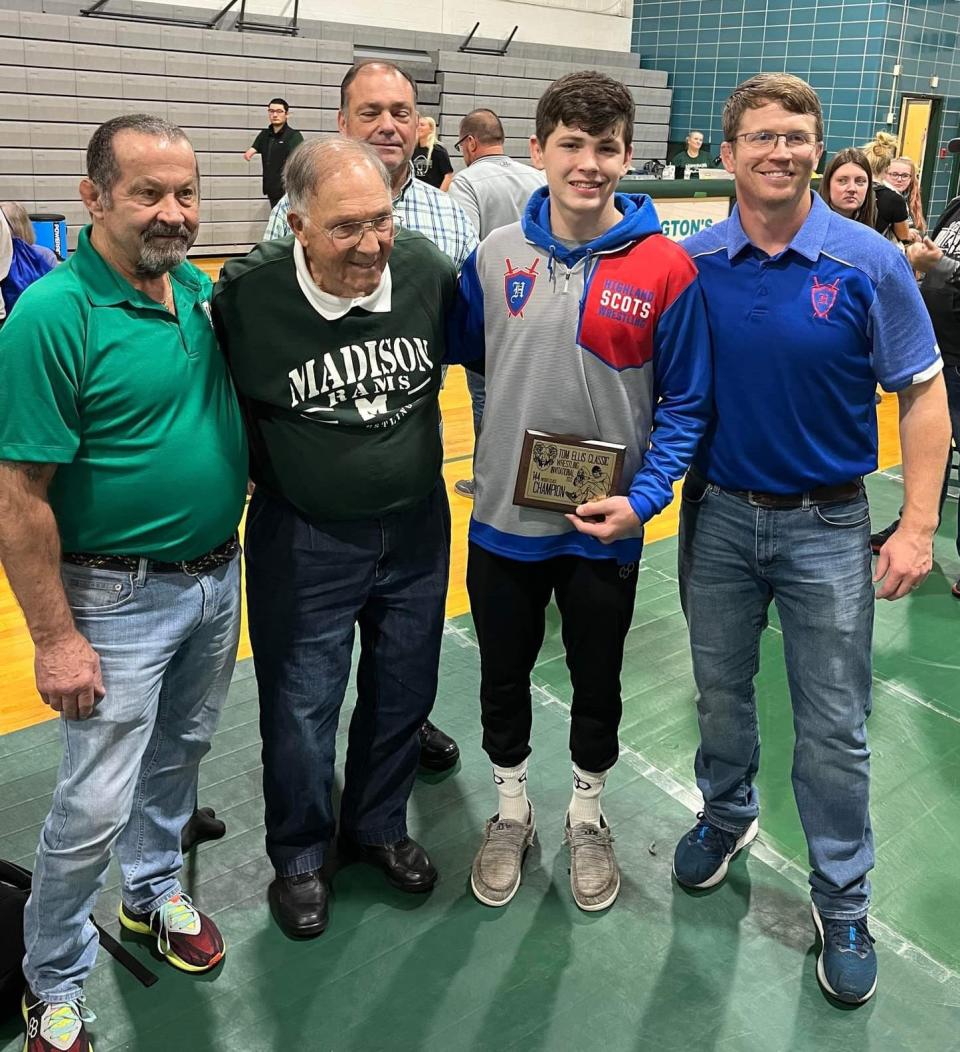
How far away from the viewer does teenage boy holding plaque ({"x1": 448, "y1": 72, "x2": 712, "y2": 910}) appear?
2039 mm

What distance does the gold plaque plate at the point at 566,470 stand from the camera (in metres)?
2.12

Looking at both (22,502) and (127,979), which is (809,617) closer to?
(22,502)

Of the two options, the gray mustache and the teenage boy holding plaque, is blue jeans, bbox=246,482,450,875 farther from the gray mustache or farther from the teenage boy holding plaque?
the gray mustache

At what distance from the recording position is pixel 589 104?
197 centimetres

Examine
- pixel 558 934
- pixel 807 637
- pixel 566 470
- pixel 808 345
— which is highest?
pixel 808 345

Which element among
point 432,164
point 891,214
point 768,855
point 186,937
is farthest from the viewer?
point 432,164

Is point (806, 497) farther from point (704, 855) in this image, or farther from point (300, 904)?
point (300, 904)

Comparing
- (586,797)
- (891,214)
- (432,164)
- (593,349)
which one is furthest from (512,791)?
(432,164)

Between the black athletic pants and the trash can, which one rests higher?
the trash can

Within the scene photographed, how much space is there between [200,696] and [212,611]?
0.23m

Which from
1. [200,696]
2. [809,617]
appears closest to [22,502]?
[200,696]

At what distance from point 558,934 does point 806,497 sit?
1196 millimetres

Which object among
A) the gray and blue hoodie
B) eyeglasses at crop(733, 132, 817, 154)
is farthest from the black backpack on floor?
eyeglasses at crop(733, 132, 817, 154)

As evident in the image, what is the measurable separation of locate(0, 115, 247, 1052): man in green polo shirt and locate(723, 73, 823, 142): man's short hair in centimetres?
107
